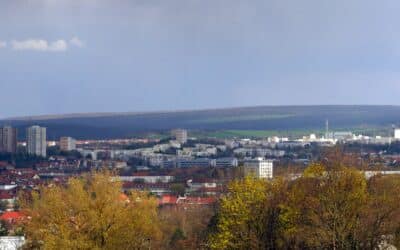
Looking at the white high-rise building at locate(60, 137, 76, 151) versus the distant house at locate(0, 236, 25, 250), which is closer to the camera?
the distant house at locate(0, 236, 25, 250)

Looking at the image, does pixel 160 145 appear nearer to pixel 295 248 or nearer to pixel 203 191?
pixel 203 191

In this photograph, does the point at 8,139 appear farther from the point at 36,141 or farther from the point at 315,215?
the point at 315,215

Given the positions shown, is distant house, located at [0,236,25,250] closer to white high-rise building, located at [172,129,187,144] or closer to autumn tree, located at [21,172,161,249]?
autumn tree, located at [21,172,161,249]

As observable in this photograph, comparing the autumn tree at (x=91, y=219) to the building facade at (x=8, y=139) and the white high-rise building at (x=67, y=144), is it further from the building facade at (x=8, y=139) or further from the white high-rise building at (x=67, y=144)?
the building facade at (x=8, y=139)

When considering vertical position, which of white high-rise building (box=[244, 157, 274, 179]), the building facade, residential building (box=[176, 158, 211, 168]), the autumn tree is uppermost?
the autumn tree

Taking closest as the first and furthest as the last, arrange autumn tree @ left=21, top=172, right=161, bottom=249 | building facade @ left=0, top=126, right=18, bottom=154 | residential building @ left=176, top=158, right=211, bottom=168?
autumn tree @ left=21, top=172, right=161, bottom=249 < residential building @ left=176, top=158, right=211, bottom=168 < building facade @ left=0, top=126, right=18, bottom=154

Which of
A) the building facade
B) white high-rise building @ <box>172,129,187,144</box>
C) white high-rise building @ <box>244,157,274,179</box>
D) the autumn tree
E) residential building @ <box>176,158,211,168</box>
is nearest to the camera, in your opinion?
the autumn tree

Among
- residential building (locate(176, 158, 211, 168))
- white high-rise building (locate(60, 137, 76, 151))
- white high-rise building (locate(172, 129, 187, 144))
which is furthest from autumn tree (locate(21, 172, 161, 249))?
white high-rise building (locate(172, 129, 187, 144))
